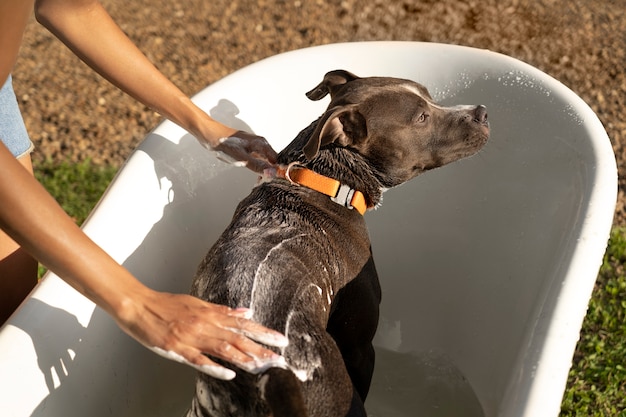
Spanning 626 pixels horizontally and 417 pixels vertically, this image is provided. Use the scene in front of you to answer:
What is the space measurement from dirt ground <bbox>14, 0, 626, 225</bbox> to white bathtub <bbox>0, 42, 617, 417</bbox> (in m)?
1.72

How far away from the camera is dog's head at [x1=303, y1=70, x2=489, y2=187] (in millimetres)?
3020

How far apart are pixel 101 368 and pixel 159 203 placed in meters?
0.70

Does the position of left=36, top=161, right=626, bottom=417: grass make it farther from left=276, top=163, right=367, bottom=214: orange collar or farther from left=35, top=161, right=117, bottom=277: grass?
left=35, top=161, right=117, bottom=277: grass

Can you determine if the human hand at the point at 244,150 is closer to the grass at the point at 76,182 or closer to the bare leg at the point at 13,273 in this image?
the bare leg at the point at 13,273

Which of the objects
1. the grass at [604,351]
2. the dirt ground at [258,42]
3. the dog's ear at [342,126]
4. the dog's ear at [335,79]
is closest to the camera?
the dog's ear at [342,126]

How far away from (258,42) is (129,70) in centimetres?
288

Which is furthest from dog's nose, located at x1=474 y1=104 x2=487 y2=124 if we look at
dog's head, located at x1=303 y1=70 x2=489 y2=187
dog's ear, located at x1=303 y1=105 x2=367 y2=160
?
dog's ear, located at x1=303 y1=105 x2=367 y2=160

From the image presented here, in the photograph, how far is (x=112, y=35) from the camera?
314 centimetres

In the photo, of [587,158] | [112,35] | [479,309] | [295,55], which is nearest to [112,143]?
[295,55]

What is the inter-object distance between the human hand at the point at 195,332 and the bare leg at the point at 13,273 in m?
1.04

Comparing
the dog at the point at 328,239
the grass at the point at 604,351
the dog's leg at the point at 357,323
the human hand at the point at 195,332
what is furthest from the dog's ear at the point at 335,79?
the grass at the point at 604,351

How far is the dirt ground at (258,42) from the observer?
17.6 feet

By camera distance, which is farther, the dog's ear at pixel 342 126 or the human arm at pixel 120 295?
the dog's ear at pixel 342 126

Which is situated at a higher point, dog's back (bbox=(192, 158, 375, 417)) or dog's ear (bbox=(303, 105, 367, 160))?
dog's ear (bbox=(303, 105, 367, 160))
